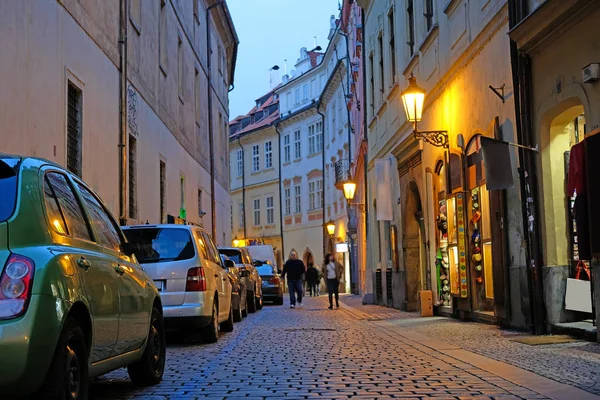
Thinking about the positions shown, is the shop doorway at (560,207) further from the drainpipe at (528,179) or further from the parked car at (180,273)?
the parked car at (180,273)

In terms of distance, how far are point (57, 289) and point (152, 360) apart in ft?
9.40

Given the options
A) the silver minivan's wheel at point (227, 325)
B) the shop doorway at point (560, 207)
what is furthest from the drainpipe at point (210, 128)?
the shop doorway at point (560, 207)

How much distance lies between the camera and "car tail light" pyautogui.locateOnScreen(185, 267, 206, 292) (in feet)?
39.2

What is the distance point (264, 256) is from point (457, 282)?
19.5m

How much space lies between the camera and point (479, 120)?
1432 cm

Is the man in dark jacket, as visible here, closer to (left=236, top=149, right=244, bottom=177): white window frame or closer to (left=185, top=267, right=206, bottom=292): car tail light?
(left=185, top=267, right=206, bottom=292): car tail light

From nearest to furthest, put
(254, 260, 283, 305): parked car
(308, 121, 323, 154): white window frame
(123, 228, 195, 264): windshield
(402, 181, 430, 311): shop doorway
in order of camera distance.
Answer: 1. (123, 228, 195, 264): windshield
2. (402, 181, 430, 311): shop doorway
3. (254, 260, 283, 305): parked car
4. (308, 121, 323, 154): white window frame

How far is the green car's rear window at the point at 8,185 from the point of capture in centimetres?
479

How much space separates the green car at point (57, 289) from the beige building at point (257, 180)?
5596 centimetres

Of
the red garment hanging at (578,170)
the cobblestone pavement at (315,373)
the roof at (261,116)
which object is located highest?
the roof at (261,116)

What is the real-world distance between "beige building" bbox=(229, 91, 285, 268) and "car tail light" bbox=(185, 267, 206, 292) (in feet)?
164

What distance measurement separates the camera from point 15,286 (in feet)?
14.6

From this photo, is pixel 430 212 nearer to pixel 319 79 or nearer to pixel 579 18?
pixel 579 18

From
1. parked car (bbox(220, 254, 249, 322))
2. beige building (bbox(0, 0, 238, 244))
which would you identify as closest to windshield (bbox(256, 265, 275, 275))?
beige building (bbox(0, 0, 238, 244))
